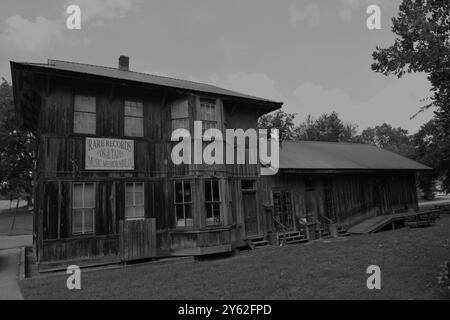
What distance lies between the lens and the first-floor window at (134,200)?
12771mm

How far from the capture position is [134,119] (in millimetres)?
13383

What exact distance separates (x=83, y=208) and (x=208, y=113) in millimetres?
6051

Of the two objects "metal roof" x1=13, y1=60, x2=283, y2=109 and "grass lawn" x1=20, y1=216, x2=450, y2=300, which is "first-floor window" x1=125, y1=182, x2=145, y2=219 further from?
"metal roof" x1=13, y1=60, x2=283, y2=109

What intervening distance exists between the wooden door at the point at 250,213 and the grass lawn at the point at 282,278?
9.95 feet

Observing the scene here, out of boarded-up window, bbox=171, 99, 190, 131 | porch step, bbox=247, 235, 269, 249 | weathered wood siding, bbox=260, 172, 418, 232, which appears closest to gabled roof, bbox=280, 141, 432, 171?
weathered wood siding, bbox=260, 172, 418, 232

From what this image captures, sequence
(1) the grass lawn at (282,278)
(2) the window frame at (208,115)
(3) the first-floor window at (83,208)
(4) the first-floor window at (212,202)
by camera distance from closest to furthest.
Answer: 1. (1) the grass lawn at (282,278)
2. (3) the first-floor window at (83,208)
3. (4) the first-floor window at (212,202)
4. (2) the window frame at (208,115)

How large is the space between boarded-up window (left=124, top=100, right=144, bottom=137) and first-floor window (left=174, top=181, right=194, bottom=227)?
2531 millimetres

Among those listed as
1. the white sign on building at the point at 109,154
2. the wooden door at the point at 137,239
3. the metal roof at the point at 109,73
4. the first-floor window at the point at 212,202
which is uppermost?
the metal roof at the point at 109,73

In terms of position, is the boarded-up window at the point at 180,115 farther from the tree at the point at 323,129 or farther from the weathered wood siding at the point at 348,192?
the tree at the point at 323,129

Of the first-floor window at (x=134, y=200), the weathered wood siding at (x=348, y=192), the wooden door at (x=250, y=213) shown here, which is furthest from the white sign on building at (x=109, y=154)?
the weathered wood siding at (x=348, y=192)

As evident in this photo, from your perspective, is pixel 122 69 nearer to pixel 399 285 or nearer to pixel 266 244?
pixel 266 244

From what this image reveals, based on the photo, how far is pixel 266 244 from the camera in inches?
622

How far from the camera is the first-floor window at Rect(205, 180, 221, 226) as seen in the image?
13820 millimetres

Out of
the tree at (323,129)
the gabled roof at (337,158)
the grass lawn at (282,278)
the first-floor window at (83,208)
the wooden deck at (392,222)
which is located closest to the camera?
the grass lawn at (282,278)
